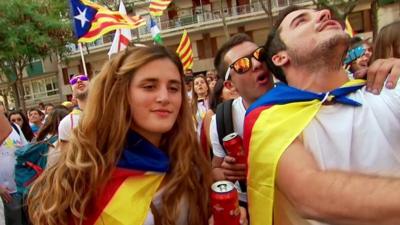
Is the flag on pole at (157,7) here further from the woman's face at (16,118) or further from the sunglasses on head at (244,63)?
the sunglasses on head at (244,63)

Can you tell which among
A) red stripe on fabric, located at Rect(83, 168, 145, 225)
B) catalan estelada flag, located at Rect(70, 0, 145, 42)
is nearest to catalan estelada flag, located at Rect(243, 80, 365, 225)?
red stripe on fabric, located at Rect(83, 168, 145, 225)

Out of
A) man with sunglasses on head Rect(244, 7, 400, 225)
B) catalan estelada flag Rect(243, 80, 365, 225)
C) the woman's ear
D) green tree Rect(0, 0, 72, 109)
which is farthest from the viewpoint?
green tree Rect(0, 0, 72, 109)

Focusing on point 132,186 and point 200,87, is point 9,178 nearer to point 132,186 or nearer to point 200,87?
point 132,186

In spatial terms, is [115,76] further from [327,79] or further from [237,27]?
[237,27]

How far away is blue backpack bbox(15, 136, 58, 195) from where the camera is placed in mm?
4004

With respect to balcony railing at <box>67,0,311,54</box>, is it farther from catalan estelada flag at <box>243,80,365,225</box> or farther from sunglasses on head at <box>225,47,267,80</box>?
catalan estelada flag at <box>243,80,365,225</box>

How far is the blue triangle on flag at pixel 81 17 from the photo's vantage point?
23.5 feet

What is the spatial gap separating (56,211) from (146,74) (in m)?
0.74

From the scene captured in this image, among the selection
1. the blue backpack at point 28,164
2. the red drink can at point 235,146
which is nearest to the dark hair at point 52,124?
the blue backpack at point 28,164

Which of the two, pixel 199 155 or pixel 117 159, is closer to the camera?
pixel 117 159

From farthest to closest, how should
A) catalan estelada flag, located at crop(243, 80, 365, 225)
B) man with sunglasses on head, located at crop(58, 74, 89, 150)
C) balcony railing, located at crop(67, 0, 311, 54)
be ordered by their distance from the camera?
balcony railing, located at crop(67, 0, 311, 54) → man with sunglasses on head, located at crop(58, 74, 89, 150) → catalan estelada flag, located at crop(243, 80, 365, 225)

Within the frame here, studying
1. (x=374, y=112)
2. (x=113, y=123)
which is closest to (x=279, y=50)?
(x=374, y=112)

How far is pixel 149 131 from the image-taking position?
80.8 inches

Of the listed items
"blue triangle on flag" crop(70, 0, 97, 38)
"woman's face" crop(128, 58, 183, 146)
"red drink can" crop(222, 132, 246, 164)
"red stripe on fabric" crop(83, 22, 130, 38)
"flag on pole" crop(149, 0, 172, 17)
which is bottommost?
"red drink can" crop(222, 132, 246, 164)
